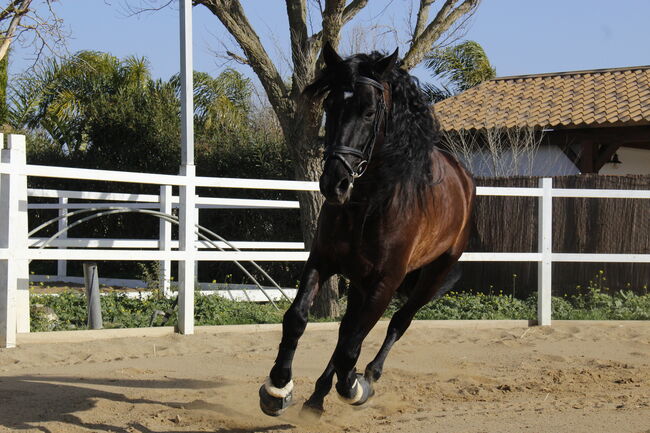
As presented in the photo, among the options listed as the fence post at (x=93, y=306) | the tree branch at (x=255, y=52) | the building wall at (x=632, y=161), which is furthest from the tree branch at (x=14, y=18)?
the building wall at (x=632, y=161)

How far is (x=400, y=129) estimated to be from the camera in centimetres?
472

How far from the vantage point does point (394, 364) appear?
6918mm

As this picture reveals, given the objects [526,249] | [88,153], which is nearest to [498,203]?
[526,249]

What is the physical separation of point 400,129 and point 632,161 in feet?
48.1

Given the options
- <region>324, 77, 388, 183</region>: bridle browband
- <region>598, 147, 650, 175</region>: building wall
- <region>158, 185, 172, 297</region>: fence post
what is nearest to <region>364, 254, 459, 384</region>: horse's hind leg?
<region>324, 77, 388, 183</region>: bridle browband

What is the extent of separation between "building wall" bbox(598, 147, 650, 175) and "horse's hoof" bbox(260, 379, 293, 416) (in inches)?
578

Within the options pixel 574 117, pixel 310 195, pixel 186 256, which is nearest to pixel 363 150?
pixel 186 256

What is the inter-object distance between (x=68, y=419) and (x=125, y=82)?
1909 centimetres

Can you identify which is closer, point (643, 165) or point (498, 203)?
point (498, 203)

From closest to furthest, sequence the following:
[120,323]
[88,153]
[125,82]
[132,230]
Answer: [120,323] → [132,230] → [88,153] → [125,82]

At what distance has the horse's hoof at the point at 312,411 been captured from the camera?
4609 mm

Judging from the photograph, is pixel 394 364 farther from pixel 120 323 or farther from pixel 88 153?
pixel 88 153

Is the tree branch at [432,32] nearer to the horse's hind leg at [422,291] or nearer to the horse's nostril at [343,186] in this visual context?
the horse's hind leg at [422,291]

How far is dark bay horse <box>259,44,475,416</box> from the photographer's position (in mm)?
4281
